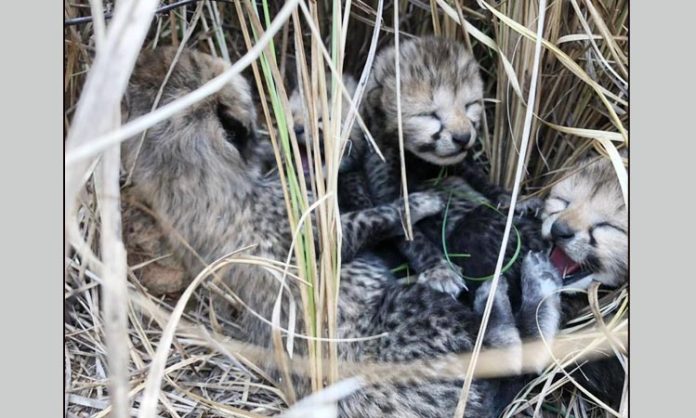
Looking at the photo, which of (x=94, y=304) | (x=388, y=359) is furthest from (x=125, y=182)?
(x=388, y=359)

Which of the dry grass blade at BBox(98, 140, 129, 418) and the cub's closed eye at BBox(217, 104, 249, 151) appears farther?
the cub's closed eye at BBox(217, 104, 249, 151)

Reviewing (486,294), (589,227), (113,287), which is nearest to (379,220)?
(486,294)

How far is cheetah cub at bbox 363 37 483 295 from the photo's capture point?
8.41ft

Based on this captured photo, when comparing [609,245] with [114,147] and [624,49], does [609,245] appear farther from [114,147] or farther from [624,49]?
[114,147]

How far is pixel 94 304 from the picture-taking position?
2570 mm

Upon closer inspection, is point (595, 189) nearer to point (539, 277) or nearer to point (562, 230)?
point (562, 230)

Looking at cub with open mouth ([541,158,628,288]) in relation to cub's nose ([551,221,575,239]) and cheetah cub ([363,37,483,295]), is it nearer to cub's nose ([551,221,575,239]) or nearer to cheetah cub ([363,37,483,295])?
cub's nose ([551,221,575,239])

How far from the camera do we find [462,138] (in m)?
2.55

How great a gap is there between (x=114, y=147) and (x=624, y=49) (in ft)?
5.81

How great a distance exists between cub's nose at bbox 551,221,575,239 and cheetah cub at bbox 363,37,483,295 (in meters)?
0.33

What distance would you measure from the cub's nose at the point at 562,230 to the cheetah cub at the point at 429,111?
0.33 m

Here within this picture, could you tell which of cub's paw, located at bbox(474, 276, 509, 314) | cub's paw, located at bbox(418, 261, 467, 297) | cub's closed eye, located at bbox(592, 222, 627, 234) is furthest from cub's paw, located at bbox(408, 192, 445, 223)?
cub's closed eye, located at bbox(592, 222, 627, 234)

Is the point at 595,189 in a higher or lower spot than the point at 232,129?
lower

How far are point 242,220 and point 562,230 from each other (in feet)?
3.24
